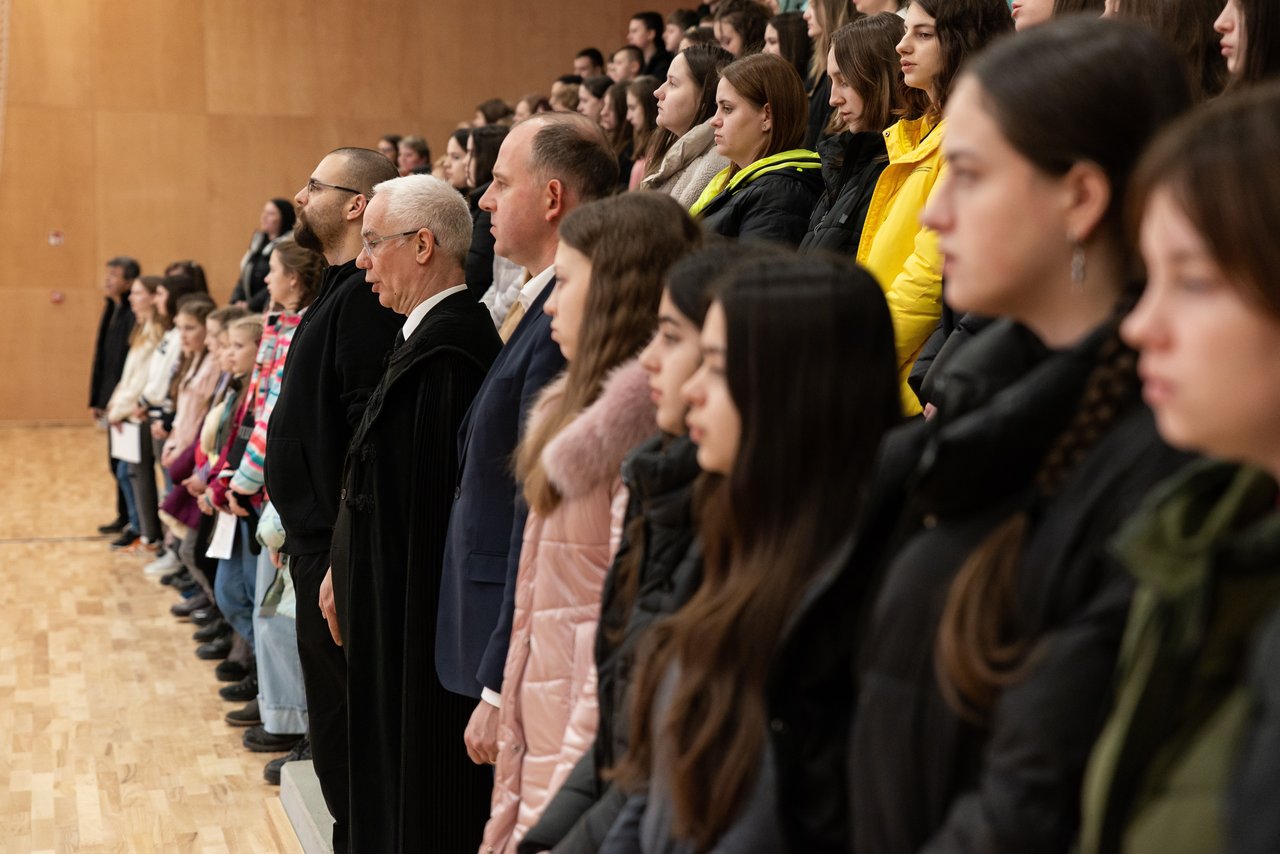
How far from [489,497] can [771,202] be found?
1069 millimetres

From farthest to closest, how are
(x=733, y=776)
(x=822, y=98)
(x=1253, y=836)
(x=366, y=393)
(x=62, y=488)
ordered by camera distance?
(x=62, y=488)
(x=822, y=98)
(x=366, y=393)
(x=733, y=776)
(x=1253, y=836)

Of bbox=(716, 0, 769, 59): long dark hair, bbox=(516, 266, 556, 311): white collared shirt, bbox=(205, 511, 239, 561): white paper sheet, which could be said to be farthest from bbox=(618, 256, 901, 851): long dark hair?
bbox=(716, 0, 769, 59): long dark hair

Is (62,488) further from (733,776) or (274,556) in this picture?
(733,776)

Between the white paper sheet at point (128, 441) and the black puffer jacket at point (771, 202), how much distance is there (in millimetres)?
5083

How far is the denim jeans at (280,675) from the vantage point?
4.48m

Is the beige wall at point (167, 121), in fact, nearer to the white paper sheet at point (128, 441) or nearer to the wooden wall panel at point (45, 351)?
the wooden wall panel at point (45, 351)

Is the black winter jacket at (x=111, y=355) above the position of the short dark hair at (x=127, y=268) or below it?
below

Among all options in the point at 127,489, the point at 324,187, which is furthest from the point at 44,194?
the point at 324,187

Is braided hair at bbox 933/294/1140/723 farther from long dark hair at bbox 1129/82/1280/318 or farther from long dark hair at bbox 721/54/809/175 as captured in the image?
long dark hair at bbox 721/54/809/175

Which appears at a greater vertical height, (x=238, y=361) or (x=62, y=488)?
(x=238, y=361)

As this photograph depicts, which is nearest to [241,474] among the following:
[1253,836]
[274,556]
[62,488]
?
[274,556]

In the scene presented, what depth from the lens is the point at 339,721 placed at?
141 inches

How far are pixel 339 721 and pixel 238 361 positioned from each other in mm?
2182

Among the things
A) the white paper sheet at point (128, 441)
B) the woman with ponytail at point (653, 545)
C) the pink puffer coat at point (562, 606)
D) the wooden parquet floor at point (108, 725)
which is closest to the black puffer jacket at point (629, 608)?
the woman with ponytail at point (653, 545)
